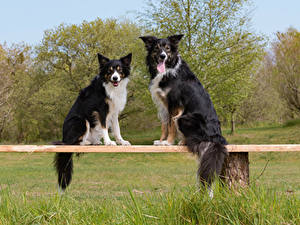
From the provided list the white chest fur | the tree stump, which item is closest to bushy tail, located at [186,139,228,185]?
the tree stump

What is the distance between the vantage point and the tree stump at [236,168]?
4293mm

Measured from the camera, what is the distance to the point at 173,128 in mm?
4504

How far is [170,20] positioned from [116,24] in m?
7.89

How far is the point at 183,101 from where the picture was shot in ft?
14.4

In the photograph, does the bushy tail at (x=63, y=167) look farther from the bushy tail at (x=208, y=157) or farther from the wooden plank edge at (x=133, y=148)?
the bushy tail at (x=208, y=157)

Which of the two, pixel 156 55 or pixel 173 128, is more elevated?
pixel 156 55

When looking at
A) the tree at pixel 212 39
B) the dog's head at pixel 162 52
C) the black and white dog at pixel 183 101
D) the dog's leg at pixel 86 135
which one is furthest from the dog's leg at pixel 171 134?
the tree at pixel 212 39

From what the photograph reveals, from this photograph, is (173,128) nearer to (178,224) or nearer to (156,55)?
(156,55)

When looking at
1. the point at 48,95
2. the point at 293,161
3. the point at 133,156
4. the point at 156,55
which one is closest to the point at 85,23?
the point at 48,95

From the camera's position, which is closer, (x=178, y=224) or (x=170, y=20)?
(x=178, y=224)

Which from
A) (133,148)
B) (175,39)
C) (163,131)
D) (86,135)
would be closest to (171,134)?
(163,131)

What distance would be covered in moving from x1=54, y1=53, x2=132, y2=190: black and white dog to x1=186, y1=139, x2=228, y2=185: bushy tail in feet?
3.59

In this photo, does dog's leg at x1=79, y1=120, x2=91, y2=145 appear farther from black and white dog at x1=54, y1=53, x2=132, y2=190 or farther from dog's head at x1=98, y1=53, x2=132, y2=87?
dog's head at x1=98, y1=53, x2=132, y2=87

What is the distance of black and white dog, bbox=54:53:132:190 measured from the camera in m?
4.64
